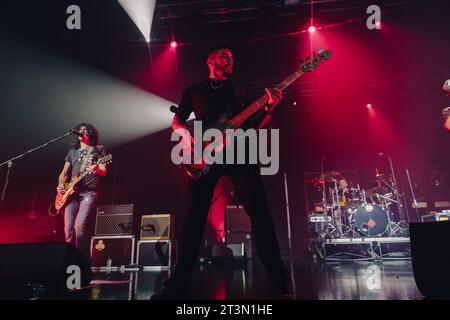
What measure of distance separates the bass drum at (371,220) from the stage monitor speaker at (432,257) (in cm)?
486

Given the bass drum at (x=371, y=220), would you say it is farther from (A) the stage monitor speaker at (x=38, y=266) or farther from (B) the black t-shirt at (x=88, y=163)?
(A) the stage monitor speaker at (x=38, y=266)

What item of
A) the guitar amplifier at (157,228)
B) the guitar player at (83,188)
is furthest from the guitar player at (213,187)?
the guitar amplifier at (157,228)

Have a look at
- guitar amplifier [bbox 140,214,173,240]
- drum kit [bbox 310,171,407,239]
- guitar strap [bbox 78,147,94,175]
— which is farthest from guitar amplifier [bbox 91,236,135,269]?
drum kit [bbox 310,171,407,239]

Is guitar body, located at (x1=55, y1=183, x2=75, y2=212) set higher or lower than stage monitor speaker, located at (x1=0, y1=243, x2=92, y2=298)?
higher

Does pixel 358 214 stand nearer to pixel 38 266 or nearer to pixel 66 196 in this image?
pixel 66 196

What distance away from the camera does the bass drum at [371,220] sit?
6234 millimetres

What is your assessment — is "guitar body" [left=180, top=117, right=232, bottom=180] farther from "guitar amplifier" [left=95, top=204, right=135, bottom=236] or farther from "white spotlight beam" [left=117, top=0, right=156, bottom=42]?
"white spotlight beam" [left=117, top=0, right=156, bottom=42]

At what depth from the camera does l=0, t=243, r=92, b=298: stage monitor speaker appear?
7.18 feet

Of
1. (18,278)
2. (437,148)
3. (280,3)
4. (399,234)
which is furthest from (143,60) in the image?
(437,148)

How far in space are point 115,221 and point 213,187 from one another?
3996mm

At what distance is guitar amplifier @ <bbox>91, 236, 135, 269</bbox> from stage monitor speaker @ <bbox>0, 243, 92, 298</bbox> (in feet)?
9.98

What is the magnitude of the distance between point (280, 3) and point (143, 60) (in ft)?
11.6

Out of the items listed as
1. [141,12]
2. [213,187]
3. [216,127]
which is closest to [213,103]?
[216,127]

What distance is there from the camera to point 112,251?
5305mm
